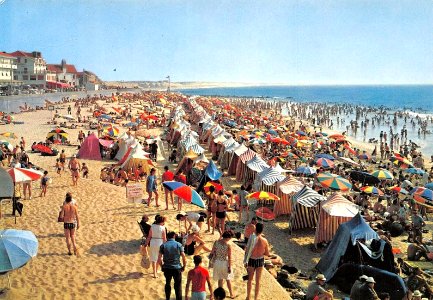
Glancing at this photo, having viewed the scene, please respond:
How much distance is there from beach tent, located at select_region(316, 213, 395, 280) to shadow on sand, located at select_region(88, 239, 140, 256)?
15.1ft

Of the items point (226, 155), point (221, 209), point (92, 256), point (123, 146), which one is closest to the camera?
point (92, 256)

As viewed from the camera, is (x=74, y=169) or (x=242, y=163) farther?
(x=242, y=163)

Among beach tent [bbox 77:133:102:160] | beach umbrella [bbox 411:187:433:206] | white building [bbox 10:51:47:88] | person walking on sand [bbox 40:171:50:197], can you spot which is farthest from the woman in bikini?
white building [bbox 10:51:47:88]

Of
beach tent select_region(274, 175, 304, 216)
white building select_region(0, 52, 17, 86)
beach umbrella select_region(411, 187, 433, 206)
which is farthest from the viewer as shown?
white building select_region(0, 52, 17, 86)

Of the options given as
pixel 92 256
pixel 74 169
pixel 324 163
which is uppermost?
pixel 74 169

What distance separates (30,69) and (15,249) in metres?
80.0

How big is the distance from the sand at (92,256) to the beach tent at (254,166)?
12.9ft

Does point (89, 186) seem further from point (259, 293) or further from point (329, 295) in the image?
point (329, 295)

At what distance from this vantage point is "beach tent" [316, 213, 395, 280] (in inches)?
373

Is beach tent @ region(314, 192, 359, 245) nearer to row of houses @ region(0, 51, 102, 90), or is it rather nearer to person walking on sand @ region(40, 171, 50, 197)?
person walking on sand @ region(40, 171, 50, 197)

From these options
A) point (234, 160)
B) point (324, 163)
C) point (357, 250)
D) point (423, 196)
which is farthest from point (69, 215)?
point (324, 163)

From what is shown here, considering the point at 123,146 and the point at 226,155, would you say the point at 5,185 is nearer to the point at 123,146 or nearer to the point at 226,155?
the point at 123,146

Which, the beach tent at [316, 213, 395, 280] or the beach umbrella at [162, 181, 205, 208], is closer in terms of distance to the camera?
the beach tent at [316, 213, 395, 280]

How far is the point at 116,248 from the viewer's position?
940cm
